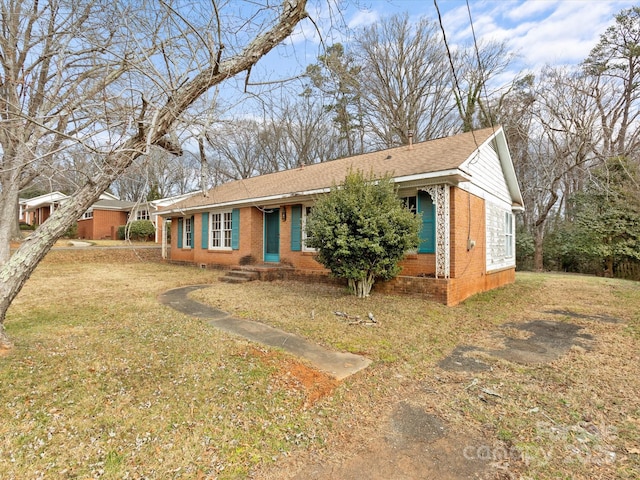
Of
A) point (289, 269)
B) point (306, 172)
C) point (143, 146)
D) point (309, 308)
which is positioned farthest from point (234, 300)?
point (306, 172)

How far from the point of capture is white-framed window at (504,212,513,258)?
1202 cm

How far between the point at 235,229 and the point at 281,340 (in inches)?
338

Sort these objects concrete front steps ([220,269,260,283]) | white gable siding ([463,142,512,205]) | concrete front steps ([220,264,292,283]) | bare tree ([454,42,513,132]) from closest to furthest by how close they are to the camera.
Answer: white gable siding ([463,142,512,205]) → concrete front steps ([220,269,260,283]) → concrete front steps ([220,264,292,283]) → bare tree ([454,42,513,132])

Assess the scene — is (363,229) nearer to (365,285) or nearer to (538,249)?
(365,285)

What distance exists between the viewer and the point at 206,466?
7.41 feet

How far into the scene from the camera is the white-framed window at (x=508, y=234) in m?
12.0

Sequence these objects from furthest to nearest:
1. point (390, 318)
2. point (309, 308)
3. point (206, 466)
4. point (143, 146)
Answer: point (309, 308)
point (390, 318)
point (143, 146)
point (206, 466)

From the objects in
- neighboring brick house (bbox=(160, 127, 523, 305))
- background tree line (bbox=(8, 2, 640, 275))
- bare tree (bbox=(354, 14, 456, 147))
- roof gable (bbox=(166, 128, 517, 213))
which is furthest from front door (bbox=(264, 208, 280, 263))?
bare tree (bbox=(354, 14, 456, 147))

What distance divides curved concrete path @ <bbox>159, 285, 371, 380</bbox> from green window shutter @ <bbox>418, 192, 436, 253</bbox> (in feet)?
14.6

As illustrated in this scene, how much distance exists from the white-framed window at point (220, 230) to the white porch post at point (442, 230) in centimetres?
835

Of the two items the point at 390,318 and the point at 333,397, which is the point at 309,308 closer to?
the point at 390,318

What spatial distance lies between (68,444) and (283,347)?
2499 millimetres

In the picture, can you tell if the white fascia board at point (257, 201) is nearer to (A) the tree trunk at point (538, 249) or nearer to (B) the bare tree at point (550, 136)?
(B) the bare tree at point (550, 136)

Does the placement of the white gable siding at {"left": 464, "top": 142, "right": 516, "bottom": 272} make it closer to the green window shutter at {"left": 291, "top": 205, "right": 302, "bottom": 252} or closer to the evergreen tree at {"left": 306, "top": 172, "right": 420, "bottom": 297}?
the evergreen tree at {"left": 306, "top": 172, "right": 420, "bottom": 297}
